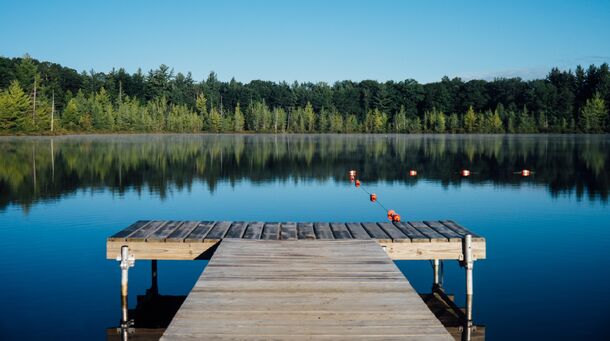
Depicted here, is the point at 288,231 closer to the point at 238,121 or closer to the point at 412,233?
the point at 412,233

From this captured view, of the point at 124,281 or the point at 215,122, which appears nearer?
the point at 124,281

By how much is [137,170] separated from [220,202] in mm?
12575

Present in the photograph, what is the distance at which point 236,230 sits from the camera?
10500 mm

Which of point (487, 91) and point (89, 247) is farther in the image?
point (487, 91)

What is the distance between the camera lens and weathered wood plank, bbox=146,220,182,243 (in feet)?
31.2

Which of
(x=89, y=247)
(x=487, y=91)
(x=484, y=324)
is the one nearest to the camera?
(x=484, y=324)

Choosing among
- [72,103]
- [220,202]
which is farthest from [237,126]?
[220,202]

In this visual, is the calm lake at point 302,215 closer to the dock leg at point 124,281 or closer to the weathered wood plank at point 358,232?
the dock leg at point 124,281

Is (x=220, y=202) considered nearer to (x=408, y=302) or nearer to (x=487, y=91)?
(x=408, y=302)

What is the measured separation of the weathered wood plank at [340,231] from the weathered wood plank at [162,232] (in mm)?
2834

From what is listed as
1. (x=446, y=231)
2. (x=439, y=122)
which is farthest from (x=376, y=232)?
(x=439, y=122)

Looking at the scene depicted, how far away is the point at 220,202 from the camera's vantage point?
74.2ft

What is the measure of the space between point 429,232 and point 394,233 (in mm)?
625

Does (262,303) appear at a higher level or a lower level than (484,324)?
higher
